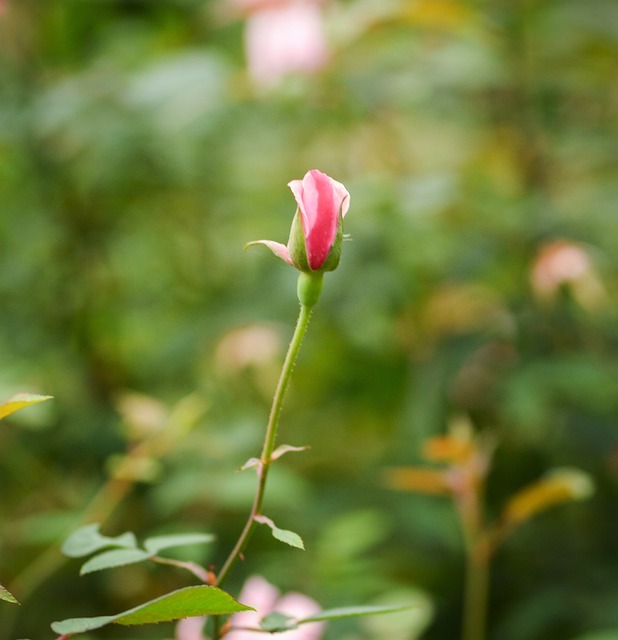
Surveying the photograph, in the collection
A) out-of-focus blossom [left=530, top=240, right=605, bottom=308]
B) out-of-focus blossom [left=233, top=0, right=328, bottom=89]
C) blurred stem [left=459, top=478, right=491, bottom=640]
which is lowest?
blurred stem [left=459, top=478, right=491, bottom=640]

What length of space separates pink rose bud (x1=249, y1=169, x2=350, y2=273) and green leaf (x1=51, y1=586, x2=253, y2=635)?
105 mm

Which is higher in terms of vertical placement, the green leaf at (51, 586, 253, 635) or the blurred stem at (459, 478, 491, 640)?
the blurred stem at (459, 478, 491, 640)

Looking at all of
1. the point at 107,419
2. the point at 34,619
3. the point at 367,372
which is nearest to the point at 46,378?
the point at 107,419

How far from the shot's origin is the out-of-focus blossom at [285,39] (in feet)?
3.25

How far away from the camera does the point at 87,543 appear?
316 mm

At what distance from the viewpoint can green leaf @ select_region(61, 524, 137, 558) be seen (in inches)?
12.2

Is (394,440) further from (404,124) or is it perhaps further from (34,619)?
(404,124)

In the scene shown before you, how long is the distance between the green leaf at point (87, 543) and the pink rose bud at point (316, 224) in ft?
0.41

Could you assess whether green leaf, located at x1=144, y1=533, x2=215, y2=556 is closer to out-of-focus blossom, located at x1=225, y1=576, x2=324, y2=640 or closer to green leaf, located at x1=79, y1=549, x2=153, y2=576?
green leaf, located at x1=79, y1=549, x2=153, y2=576

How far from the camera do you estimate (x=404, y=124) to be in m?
1.71

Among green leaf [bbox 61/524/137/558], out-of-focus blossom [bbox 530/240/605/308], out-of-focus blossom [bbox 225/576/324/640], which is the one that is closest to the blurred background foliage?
out-of-focus blossom [bbox 530/240/605/308]

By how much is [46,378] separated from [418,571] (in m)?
0.54

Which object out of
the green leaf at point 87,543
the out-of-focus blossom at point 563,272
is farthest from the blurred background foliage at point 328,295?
the green leaf at point 87,543

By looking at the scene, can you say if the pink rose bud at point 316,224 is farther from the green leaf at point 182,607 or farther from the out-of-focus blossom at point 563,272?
the out-of-focus blossom at point 563,272
